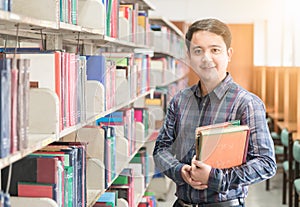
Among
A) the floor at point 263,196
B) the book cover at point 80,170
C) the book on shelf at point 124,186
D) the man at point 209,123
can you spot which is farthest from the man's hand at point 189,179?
the floor at point 263,196

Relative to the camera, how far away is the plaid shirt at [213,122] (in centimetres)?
214

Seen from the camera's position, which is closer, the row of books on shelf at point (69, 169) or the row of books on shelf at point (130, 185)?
the row of books on shelf at point (69, 169)

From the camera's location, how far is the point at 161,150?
2365 mm

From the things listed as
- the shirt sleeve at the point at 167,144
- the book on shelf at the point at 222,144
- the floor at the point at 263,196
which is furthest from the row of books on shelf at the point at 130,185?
the floor at the point at 263,196

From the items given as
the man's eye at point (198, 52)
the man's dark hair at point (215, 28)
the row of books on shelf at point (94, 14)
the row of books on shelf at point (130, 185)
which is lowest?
the row of books on shelf at point (130, 185)

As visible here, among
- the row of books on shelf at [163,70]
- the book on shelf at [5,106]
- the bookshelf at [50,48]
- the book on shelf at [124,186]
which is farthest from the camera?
the row of books on shelf at [163,70]

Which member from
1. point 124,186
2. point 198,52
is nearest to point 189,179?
point 198,52

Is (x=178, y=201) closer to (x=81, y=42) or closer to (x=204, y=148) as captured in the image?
(x=204, y=148)

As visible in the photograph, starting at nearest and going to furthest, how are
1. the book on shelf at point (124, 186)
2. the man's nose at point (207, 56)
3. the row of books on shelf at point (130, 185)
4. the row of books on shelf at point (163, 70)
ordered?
the man's nose at point (207, 56), the row of books on shelf at point (130, 185), the book on shelf at point (124, 186), the row of books on shelf at point (163, 70)

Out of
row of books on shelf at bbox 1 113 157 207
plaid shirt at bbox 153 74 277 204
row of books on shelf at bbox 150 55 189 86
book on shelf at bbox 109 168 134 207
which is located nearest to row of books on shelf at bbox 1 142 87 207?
row of books on shelf at bbox 1 113 157 207

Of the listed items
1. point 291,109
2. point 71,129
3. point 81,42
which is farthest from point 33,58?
point 291,109

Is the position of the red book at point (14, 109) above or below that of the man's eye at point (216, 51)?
below

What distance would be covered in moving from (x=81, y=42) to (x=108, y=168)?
0.73 m

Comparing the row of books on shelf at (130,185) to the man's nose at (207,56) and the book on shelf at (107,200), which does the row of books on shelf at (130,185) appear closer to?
the book on shelf at (107,200)
